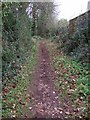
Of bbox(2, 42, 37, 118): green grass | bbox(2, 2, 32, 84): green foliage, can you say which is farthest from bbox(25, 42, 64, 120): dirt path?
bbox(2, 2, 32, 84): green foliage

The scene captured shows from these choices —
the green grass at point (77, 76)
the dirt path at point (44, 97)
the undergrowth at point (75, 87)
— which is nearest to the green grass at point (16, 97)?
the dirt path at point (44, 97)

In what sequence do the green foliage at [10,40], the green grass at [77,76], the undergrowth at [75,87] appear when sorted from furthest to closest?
the green foliage at [10,40] < the green grass at [77,76] < the undergrowth at [75,87]

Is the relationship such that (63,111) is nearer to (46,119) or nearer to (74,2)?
(46,119)

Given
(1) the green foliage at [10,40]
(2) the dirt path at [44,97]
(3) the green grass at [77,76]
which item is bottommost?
(2) the dirt path at [44,97]

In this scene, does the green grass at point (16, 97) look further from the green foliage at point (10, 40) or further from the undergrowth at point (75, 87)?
the undergrowth at point (75, 87)

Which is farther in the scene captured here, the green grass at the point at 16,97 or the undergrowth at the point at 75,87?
Result: the undergrowth at the point at 75,87

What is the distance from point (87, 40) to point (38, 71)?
2589 mm

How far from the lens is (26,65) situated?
788 centimetres

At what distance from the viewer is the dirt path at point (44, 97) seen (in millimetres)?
4066

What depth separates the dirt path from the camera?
13.3ft

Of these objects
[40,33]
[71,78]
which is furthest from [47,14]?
[71,78]

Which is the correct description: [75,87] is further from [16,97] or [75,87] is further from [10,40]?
[10,40]

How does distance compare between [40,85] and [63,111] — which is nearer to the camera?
[63,111]

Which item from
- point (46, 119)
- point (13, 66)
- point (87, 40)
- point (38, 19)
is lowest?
point (46, 119)
